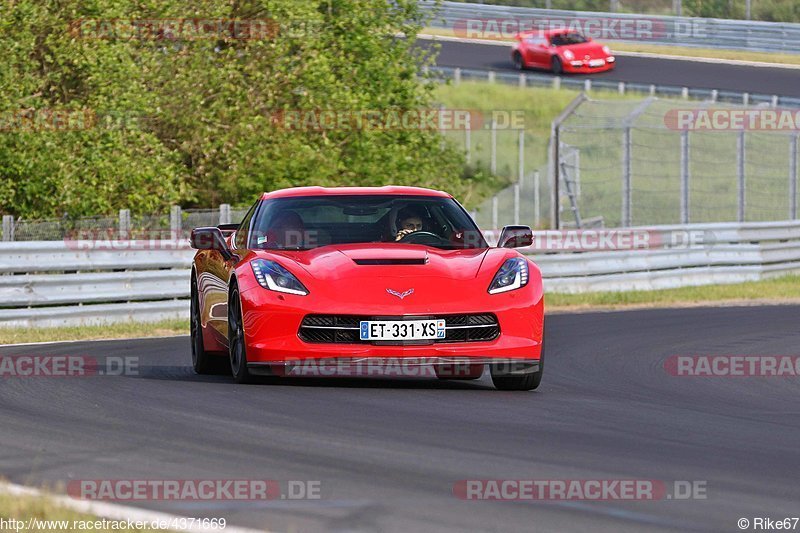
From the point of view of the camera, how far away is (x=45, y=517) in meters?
5.20

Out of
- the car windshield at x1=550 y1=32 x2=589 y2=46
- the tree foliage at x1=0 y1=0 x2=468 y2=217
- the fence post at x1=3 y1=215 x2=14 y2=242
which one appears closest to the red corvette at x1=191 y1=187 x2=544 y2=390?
the fence post at x1=3 y1=215 x2=14 y2=242

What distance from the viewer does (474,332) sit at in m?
9.54

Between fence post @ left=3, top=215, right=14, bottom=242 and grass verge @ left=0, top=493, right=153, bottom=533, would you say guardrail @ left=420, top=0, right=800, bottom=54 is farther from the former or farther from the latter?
grass verge @ left=0, top=493, right=153, bottom=533

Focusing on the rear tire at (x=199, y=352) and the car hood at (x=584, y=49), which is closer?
the rear tire at (x=199, y=352)

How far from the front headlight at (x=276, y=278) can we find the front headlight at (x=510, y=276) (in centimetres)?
119

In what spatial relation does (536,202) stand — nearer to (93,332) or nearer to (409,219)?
(93,332)

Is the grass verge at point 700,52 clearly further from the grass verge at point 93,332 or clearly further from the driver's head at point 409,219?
the driver's head at point 409,219

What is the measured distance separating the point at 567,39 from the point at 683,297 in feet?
105

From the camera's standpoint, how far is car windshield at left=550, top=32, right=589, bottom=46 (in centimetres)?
5316

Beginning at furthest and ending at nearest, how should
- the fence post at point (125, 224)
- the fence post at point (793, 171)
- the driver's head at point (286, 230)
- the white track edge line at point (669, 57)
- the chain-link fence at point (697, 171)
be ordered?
the white track edge line at point (669, 57)
the chain-link fence at point (697, 171)
the fence post at point (793, 171)
the fence post at point (125, 224)
the driver's head at point (286, 230)

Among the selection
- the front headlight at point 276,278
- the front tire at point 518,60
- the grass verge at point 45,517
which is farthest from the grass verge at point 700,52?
the grass verge at point 45,517

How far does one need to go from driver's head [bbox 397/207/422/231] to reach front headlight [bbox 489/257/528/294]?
0.93 meters

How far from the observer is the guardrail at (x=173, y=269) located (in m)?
16.8

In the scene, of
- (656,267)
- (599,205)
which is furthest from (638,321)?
(599,205)
